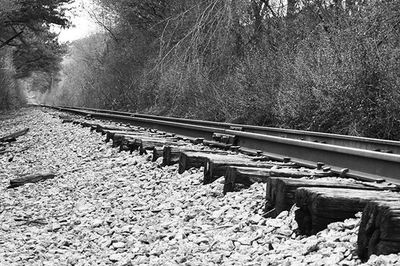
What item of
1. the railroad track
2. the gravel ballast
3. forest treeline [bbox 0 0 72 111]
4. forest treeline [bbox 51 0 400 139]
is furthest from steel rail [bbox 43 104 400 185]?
forest treeline [bbox 0 0 72 111]

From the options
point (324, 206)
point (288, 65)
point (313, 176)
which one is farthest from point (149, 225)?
point (288, 65)

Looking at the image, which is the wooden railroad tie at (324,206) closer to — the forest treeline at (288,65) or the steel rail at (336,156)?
the steel rail at (336,156)

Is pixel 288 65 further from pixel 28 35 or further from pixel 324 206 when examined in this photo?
pixel 28 35

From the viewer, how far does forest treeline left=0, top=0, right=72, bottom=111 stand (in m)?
27.8

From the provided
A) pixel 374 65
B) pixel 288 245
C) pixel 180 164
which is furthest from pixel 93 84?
pixel 288 245

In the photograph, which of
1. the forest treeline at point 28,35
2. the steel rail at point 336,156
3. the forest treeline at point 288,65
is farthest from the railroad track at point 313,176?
the forest treeline at point 28,35

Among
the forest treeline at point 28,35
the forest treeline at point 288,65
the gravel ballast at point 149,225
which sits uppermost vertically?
the forest treeline at point 28,35

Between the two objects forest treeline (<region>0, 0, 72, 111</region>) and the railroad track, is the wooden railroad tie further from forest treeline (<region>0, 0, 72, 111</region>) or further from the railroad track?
forest treeline (<region>0, 0, 72, 111</region>)

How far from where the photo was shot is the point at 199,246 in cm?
318

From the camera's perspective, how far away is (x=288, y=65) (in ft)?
37.5

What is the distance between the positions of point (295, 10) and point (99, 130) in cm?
737

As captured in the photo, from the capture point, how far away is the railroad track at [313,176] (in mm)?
2396

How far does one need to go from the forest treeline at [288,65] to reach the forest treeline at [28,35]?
8.44 m

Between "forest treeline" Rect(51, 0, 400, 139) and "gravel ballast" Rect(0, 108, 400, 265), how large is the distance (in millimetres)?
4338
